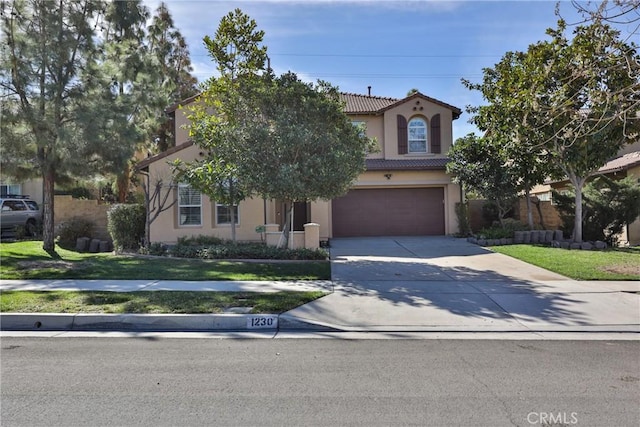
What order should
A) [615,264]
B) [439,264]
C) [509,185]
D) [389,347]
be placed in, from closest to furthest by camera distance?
[389,347] < [615,264] < [439,264] < [509,185]

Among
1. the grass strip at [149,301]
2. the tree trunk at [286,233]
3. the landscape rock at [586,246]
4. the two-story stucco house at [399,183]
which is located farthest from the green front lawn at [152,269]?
the landscape rock at [586,246]

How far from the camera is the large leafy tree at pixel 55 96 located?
12406mm

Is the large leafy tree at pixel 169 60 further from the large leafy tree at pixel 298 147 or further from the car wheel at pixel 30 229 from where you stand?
the large leafy tree at pixel 298 147

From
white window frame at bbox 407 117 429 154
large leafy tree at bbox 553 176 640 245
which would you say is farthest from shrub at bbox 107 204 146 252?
large leafy tree at bbox 553 176 640 245

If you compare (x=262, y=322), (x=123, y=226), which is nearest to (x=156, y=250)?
(x=123, y=226)

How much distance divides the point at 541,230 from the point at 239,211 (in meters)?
11.6

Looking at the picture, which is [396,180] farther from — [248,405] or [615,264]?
[248,405]

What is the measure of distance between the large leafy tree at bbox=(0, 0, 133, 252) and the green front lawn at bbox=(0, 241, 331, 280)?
3.03 meters

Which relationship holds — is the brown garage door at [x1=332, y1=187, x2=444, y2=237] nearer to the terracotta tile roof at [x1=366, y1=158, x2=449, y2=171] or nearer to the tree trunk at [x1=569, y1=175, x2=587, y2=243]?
the terracotta tile roof at [x1=366, y1=158, x2=449, y2=171]

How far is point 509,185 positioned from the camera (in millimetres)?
16156

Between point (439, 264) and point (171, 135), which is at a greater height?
point (171, 135)

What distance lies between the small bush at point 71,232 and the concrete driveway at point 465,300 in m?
11.8

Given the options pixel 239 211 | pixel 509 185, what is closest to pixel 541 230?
pixel 509 185

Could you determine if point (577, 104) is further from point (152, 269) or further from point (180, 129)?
point (180, 129)
